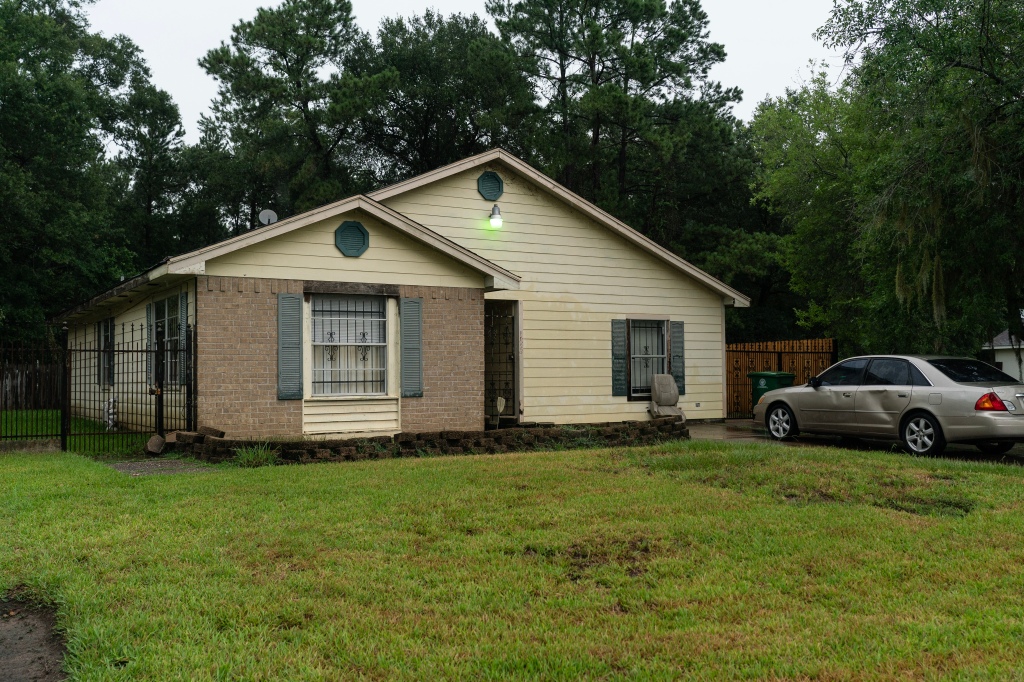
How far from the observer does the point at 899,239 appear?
549 inches

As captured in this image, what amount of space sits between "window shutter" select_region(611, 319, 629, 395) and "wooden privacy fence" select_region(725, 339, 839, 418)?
19.7ft

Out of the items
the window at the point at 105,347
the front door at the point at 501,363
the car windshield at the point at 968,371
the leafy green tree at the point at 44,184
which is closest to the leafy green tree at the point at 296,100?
the leafy green tree at the point at 44,184

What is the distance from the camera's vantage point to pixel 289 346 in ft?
42.6

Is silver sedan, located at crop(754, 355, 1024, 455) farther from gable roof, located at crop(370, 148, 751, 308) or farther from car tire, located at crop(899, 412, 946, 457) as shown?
gable roof, located at crop(370, 148, 751, 308)

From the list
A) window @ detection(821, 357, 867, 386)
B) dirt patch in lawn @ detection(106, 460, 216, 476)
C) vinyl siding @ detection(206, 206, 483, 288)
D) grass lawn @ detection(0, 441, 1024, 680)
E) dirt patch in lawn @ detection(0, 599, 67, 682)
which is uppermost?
vinyl siding @ detection(206, 206, 483, 288)

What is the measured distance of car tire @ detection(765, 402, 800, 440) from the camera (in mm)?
14258

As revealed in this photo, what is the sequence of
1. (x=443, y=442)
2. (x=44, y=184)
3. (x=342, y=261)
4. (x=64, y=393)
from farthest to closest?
(x=44, y=184)
(x=342, y=261)
(x=64, y=393)
(x=443, y=442)

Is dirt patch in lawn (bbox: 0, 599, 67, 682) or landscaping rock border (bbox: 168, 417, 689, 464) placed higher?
landscaping rock border (bbox: 168, 417, 689, 464)

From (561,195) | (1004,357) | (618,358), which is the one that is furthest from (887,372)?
(1004,357)

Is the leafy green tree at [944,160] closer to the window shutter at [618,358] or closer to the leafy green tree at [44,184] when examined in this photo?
the window shutter at [618,358]

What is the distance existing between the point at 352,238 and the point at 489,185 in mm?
4127

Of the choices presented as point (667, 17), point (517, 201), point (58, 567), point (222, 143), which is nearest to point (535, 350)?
point (517, 201)

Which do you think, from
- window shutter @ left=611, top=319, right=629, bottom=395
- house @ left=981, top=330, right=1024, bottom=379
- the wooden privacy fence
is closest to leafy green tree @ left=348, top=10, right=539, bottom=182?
the wooden privacy fence

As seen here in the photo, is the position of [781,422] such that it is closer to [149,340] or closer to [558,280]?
[558,280]
